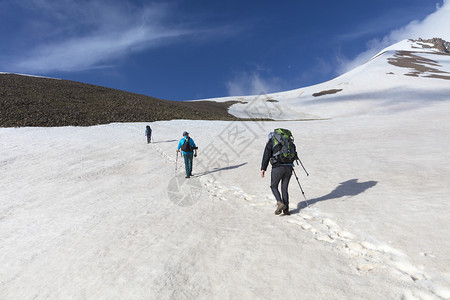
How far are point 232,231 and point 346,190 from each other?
4414 mm

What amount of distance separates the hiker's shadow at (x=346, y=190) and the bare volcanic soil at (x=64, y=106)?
3804 centimetres

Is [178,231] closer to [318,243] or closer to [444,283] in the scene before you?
[318,243]

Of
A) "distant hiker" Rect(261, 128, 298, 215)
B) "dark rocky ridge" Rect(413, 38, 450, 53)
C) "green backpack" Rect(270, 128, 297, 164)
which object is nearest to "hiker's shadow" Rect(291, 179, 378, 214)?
"distant hiker" Rect(261, 128, 298, 215)

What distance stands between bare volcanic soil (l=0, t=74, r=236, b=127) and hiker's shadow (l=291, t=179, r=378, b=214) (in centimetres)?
3804

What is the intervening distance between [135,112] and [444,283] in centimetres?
5040

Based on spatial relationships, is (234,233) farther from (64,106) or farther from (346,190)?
(64,106)

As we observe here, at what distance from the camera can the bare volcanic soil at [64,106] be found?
36.1 metres

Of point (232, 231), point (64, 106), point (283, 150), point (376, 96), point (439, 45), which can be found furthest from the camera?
point (439, 45)

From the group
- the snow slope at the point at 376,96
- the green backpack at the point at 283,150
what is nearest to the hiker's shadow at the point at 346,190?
the green backpack at the point at 283,150

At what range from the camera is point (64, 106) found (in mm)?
44156

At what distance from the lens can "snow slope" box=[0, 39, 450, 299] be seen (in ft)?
11.9

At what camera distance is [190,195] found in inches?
339

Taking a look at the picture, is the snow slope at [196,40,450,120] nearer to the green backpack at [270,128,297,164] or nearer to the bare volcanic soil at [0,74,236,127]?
the bare volcanic soil at [0,74,236,127]

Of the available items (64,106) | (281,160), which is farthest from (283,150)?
(64,106)
